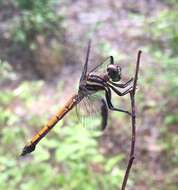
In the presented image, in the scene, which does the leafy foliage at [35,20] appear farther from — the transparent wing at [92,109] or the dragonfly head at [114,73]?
the dragonfly head at [114,73]

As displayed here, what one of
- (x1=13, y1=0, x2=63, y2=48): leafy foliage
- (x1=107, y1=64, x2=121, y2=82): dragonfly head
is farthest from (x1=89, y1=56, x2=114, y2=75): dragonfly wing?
(x1=13, y1=0, x2=63, y2=48): leafy foliage

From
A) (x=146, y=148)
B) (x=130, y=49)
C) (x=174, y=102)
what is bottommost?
(x=146, y=148)

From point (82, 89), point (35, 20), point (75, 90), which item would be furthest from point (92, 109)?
point (35, 20)

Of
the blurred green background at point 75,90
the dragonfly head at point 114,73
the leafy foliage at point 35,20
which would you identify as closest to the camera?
the dragonfly head at point 114,73

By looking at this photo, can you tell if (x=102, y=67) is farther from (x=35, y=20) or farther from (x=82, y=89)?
(x=35, y=20)

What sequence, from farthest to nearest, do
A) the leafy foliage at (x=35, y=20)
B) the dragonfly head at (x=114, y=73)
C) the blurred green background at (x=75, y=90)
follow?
the leafy foliage at (x=35, y=20) → the blurred green background at (x=75, y=90) → the dragonfly head at (x=114, y=73)

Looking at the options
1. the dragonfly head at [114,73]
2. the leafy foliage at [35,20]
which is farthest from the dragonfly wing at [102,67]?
the leafy foliage at [35,20]

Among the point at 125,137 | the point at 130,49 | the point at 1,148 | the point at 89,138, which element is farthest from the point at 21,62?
the point at 89,138

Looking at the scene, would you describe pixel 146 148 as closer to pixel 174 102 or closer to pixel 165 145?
pixel 165 145
